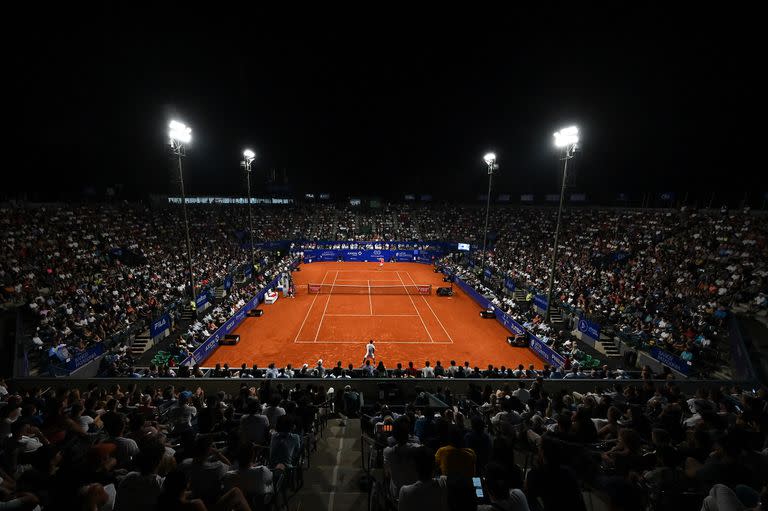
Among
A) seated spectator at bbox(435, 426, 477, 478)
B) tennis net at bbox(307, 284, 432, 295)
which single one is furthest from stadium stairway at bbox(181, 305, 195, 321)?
seated spectator at bbox(435, 426, 477, 478)

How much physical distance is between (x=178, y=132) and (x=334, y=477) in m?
20.9

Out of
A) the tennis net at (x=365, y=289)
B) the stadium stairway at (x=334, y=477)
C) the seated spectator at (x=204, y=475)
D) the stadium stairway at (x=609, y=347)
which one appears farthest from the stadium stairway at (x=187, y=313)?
the stadium stairway at (x=609, y=347)

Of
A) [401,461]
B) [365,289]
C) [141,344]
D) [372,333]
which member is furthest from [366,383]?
[365,289]

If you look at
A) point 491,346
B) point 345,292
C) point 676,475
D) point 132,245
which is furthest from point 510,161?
point 676,475

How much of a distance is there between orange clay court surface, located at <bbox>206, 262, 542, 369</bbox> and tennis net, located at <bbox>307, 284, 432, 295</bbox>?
695 millimetres

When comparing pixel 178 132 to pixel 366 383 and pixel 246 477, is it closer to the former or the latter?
pixel 366 383

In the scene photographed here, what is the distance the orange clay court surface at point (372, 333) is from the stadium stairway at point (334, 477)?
10032 mm

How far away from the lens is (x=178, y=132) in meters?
20.2

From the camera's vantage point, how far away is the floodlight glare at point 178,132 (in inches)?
776

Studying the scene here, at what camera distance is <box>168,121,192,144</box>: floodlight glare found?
1972 centimetres

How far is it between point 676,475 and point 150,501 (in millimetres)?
6301

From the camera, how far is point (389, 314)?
1078 inches

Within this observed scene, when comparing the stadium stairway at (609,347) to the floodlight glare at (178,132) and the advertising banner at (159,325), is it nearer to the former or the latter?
the advertising banner at (159,325)

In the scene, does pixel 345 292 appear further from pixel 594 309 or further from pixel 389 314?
pixel 594 309
